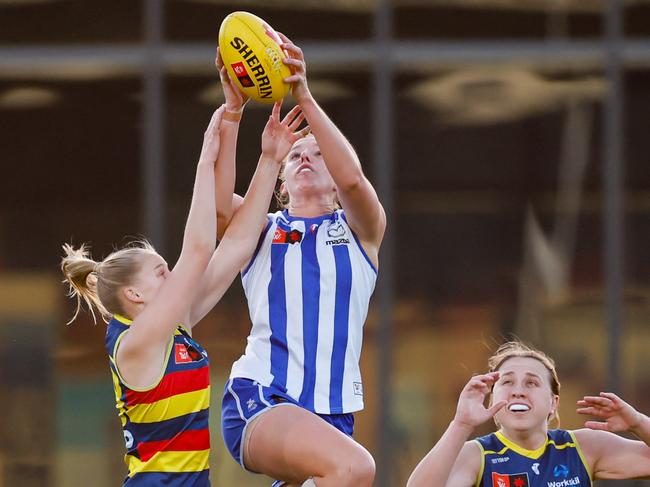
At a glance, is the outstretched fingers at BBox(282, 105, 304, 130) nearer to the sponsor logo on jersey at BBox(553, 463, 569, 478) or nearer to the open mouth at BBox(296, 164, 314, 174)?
the open mouth at BBox(296, 164, 314, 174)

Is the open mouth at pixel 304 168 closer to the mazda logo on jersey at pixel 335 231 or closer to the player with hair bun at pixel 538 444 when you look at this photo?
the mazda logo on jersey at pixel 335 231

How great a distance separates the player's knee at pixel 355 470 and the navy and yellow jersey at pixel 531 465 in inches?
25.3

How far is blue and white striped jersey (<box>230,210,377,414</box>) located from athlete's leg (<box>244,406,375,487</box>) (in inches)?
6.1

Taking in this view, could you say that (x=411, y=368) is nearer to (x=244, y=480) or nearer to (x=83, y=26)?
(x=244, y=480)

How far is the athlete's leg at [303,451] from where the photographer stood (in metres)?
3.92

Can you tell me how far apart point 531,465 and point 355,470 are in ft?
2.78

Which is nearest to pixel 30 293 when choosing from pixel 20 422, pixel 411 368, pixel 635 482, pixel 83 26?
pixel 20 422

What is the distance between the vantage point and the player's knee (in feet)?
12.8

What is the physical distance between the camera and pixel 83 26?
27.4 ft

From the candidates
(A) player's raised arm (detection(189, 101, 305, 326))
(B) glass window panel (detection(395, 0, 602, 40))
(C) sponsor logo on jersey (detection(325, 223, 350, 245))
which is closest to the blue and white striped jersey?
(C) sponsor logo on jersey (detection(325, 223, 350, 245))

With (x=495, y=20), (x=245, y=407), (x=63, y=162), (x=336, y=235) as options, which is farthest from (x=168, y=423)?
(x=495, y=20)

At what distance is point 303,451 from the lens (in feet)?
13.0

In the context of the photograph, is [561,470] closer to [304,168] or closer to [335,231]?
[335,231]

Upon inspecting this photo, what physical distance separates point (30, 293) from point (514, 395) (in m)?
4.78
